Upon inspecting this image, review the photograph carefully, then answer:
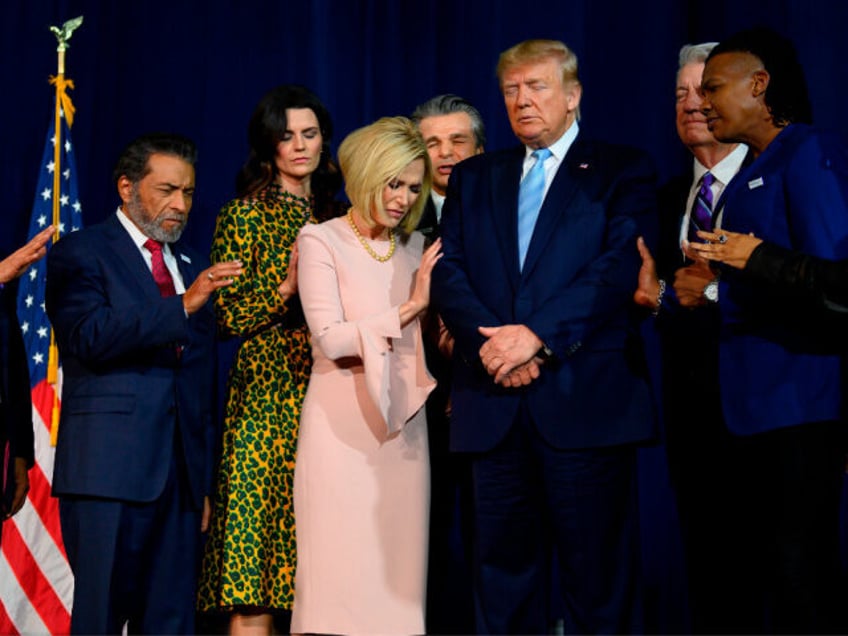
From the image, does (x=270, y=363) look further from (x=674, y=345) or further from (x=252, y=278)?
(x=674, y=345)

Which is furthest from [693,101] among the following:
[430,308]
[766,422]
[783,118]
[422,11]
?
[422,11]

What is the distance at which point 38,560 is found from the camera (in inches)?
185

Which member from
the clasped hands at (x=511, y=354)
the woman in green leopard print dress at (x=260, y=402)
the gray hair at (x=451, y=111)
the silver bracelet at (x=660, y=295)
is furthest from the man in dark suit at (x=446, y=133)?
the clasped hands at (x=511, y=354)

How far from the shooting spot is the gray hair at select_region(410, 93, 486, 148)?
4199 mm

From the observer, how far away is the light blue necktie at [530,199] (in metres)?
3.14

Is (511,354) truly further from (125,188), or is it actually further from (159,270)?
(125,188)

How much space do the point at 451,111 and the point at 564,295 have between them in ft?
4.61

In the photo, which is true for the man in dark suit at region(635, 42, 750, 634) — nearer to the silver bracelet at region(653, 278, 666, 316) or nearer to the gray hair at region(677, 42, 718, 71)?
the silver bracelet at region(653, 278, 666, 316)

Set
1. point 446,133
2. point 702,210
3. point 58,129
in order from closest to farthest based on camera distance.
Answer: point 702,210 → point 446,133 → point 58,129

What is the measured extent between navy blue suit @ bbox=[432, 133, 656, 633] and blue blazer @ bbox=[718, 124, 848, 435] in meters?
0.28

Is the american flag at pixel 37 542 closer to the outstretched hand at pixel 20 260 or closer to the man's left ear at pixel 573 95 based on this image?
the outstretched hand at pixel 20 260

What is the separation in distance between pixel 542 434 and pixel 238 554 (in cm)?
113

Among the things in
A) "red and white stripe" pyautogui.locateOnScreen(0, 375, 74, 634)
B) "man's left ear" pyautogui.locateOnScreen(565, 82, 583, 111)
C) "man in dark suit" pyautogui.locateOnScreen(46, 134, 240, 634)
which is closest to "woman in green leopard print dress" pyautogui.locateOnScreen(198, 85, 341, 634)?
"man in dark suit" pyautogui.locateOnScreen(46, 134, 240, 634)

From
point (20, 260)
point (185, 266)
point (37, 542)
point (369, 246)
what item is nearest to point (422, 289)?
point (369, 246)
